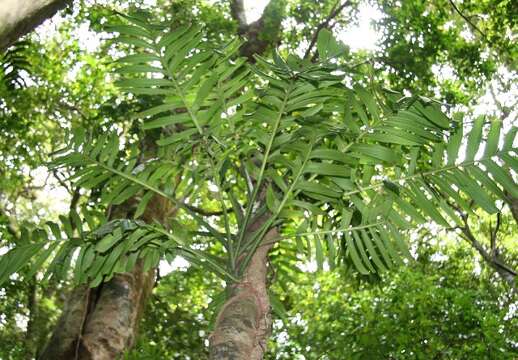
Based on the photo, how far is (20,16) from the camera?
144 cm

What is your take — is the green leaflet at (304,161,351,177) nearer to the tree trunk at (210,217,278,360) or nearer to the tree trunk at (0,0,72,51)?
the tree trunk at (210,217,278,360)

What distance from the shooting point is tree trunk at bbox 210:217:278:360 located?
168cm

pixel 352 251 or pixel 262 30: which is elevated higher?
pixel 262 30

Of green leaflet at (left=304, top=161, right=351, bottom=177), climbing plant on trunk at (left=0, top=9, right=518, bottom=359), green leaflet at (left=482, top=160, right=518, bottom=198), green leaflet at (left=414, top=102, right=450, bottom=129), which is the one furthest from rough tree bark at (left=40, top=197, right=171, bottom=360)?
green leaflet at (left=482, top=160, right=518, bottom=198)

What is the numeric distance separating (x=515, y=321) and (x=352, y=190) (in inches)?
156

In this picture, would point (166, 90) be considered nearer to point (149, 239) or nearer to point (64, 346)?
point (149, 239)

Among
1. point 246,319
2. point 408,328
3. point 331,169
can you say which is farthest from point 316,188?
point 408,328

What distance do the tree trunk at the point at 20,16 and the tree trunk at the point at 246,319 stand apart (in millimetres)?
1008

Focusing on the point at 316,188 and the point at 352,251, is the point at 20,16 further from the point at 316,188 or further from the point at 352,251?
the point at 352,251

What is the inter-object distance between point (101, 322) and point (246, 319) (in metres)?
2.12

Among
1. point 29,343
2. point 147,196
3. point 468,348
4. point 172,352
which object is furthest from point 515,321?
point 29,343

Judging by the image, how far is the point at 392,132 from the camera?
2068 millimetres

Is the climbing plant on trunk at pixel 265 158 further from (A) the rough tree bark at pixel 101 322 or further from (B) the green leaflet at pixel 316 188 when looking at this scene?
(A) the rough tree bark at pixel 101 322

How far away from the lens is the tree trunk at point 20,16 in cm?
139
